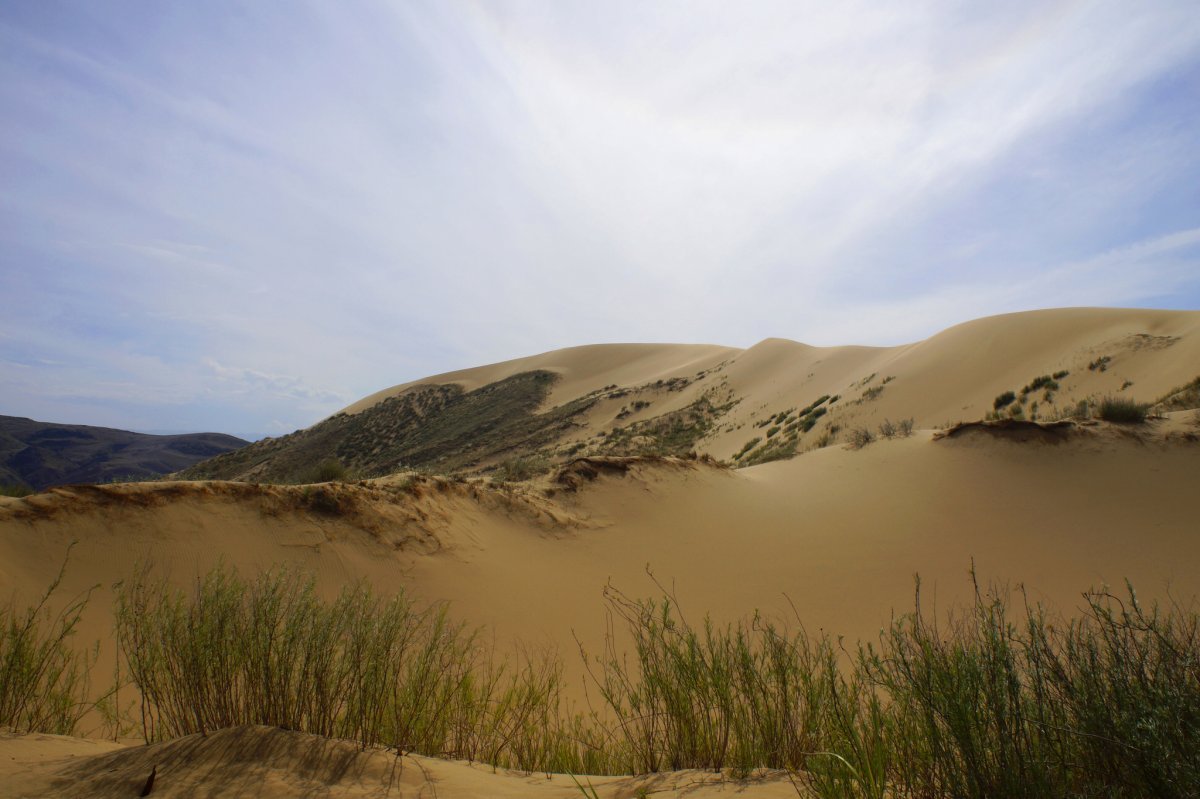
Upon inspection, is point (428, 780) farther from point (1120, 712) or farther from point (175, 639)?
point (1120, 712)

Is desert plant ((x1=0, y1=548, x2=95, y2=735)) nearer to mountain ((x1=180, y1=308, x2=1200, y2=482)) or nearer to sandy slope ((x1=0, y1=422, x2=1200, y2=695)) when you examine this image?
sandy slope ((x1=0, y1=422, x2=1200, y2=695))

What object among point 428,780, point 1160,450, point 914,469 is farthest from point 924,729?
point 1160,450

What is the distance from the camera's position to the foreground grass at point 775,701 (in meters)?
2.26

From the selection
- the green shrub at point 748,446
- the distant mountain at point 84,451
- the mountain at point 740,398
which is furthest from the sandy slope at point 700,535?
the distant mountain at point 84,451

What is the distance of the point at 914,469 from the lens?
37.9 feet

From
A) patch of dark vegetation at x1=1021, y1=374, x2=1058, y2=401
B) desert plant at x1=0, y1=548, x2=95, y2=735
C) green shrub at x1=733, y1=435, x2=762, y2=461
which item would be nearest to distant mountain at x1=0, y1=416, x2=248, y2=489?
green shrub at x1=733, y1=435, x2=762, y2=461

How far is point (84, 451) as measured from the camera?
50938mm

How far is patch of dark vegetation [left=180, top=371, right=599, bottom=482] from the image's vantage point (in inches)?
1490

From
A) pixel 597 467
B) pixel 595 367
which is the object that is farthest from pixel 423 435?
pixel 597 467

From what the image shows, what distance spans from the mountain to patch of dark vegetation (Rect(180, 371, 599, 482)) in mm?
219

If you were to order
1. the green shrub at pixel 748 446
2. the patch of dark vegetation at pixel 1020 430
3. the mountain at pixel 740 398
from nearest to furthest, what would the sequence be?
1. the patch of dark vegetation at pixel 1020 430
2. the mountain at pixel 740 398
3. the green shrub at pixel 748 446

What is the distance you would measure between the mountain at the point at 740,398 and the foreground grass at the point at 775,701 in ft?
25.4

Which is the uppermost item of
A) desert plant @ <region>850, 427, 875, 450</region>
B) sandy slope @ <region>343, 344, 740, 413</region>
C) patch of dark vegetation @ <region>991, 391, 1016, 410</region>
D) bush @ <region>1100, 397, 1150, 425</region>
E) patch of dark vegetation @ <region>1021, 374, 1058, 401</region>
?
sandy slope @ <region>343, 344, 740, 413</region>

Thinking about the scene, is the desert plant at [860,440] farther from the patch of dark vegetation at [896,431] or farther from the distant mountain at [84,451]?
the distant mountain at [84,451]
